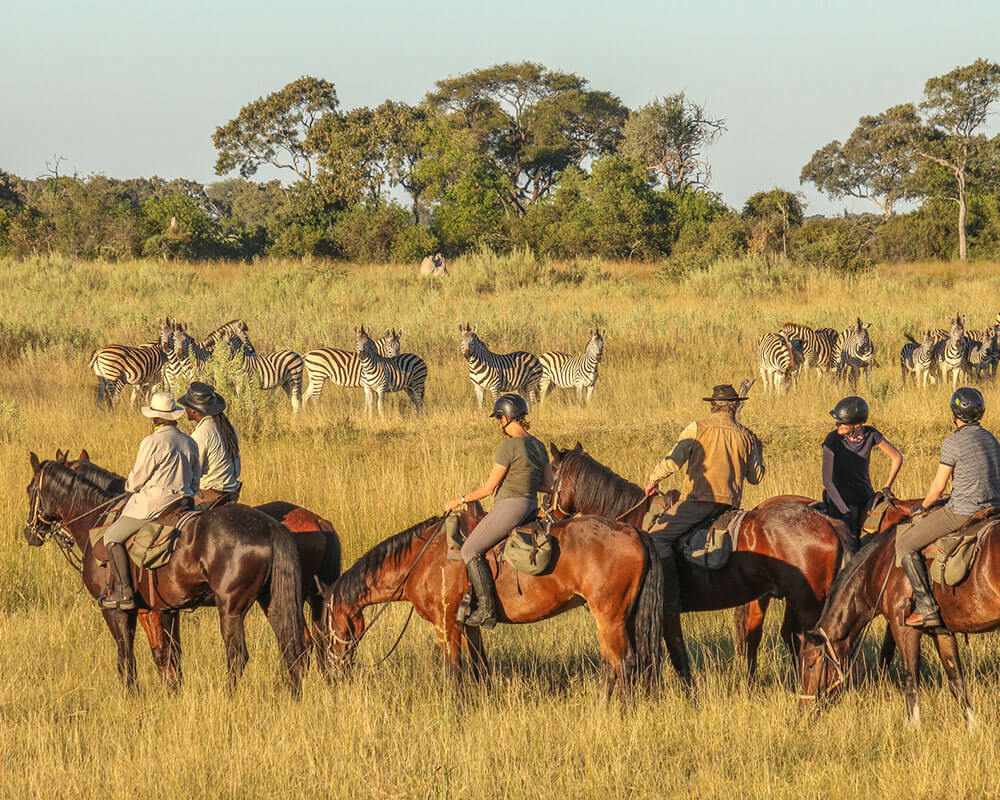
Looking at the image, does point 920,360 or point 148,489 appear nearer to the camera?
point 148,489

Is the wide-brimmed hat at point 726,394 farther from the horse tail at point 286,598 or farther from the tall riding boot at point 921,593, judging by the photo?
the horse tail at point 286,598

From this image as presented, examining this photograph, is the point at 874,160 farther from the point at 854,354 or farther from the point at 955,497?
the point at 955,497

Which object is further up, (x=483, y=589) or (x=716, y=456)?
(x=716, y=456)

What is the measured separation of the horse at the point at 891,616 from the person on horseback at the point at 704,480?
0.98m

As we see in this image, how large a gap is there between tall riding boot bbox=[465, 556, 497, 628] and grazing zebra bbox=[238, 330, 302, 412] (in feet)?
46.2

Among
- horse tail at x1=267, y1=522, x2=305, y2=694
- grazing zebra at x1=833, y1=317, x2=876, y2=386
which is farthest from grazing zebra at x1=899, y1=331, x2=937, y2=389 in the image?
horse tail at x1=267, y1=522, x2=305, y2=694

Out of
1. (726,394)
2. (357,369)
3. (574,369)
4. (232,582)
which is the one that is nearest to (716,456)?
(726,394)

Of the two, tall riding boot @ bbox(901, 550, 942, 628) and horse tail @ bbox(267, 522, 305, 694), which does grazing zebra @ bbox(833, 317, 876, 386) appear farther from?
horse tail @ bbox(267, 522, 305, 694)

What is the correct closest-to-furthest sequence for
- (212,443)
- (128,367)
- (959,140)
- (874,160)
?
(212,443), (128,367), (959,140), (874,160)

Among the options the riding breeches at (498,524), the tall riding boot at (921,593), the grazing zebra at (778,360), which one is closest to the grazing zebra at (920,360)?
the grazing zebra at (778,360)

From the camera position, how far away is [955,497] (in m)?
6.48

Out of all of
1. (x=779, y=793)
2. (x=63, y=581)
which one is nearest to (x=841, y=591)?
(x=779, y=793)

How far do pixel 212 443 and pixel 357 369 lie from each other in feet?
42.4

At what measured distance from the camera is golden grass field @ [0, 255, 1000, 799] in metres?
5.74
